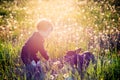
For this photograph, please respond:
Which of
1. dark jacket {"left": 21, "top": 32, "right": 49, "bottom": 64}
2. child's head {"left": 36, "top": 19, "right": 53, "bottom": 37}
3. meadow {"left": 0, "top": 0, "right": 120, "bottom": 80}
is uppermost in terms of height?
child's head {"left": 36, "top": 19, "right": 53, "bottom": 37}

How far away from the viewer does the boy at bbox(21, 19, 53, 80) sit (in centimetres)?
621

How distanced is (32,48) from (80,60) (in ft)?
3.01

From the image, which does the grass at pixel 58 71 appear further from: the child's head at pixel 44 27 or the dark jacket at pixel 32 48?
the child's head at pixel 44 27

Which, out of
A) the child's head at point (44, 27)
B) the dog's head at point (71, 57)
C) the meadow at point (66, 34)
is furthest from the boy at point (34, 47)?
the dog's head at point (71, 57)

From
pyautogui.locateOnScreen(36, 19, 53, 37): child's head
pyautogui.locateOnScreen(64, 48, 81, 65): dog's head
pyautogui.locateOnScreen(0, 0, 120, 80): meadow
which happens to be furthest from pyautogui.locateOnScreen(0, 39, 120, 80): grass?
pyautogui.locateOnScreen(36, 19, 53, 37): child's head

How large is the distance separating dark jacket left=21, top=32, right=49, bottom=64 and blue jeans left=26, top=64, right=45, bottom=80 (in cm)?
15

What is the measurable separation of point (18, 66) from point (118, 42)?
93.4 inches

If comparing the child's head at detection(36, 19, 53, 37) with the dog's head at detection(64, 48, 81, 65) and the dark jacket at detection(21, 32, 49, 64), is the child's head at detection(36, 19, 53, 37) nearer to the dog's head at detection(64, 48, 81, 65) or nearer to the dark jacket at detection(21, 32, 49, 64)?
the dark jacket at detection(21, 32, 49, 64)

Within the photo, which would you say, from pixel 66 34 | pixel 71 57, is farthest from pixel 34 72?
pixel 66 34

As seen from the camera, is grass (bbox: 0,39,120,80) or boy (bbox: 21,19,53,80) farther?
boy (bbox: 21,19,53,80)

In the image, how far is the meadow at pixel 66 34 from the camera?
605 cm

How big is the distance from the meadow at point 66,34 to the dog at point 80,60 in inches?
3.3

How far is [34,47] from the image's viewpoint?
6516 mm

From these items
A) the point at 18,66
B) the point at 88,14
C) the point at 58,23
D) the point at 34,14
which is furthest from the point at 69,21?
the point at 18,66
